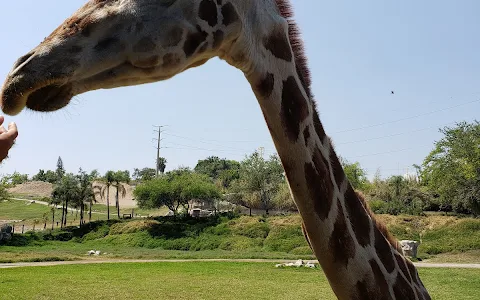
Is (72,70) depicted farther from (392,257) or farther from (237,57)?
(392,257)

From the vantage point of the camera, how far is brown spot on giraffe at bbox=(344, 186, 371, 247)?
9.33 ft

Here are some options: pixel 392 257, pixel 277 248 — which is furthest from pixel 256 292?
pixel 277 248

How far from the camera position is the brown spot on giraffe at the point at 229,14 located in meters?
2.26

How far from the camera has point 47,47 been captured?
6.06 feet

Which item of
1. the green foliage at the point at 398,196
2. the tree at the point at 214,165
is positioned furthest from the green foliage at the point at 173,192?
the tree at the point at 214,165

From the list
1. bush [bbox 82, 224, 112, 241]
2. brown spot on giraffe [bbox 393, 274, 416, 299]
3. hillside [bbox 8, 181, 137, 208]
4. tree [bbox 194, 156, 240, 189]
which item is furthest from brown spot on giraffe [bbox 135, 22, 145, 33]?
tree [bbox 194, 156, 240, 189]

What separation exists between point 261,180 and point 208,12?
2156 inches

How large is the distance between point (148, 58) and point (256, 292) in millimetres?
12392

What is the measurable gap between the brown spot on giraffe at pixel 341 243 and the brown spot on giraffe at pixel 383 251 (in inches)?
13.7

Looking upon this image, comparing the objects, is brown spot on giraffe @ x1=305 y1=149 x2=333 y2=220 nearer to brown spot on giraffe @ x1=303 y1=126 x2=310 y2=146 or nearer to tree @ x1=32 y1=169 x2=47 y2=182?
brown spot on giraffe @ x1=303 y1=126 x2=310 y2=146

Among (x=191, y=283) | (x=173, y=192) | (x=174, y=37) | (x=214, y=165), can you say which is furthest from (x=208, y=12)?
(x=214, y=165)

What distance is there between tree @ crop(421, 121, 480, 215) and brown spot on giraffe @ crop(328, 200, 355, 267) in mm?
39664

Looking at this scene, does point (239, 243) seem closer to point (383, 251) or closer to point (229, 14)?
point (383, 251)

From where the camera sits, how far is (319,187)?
104 inches
